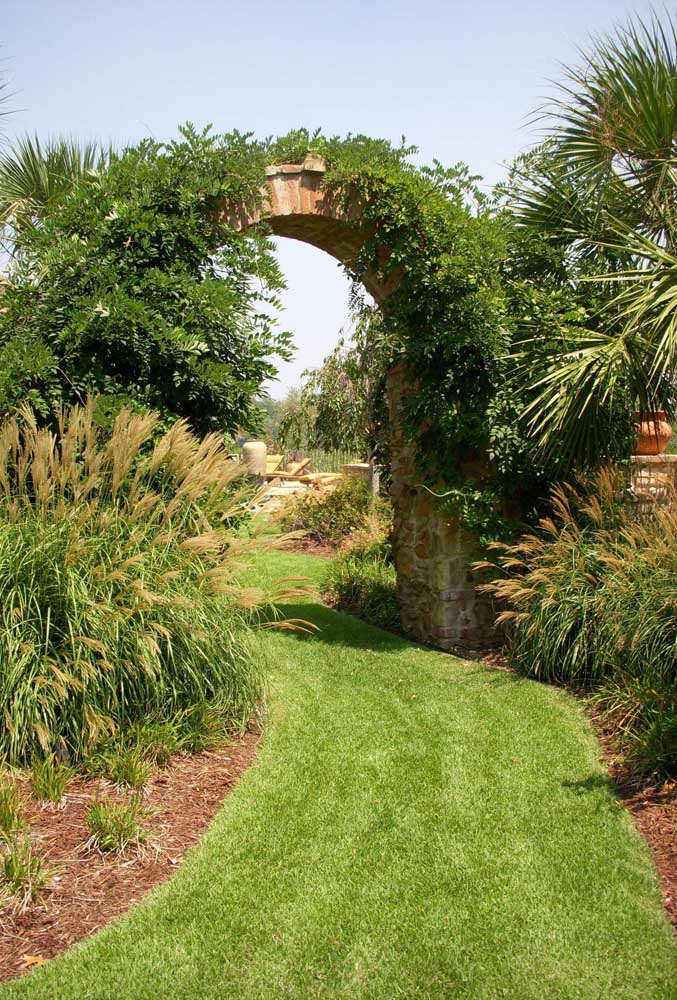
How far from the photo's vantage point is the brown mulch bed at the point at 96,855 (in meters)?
3.00

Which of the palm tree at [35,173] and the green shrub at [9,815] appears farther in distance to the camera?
the palm tree at [35,173]

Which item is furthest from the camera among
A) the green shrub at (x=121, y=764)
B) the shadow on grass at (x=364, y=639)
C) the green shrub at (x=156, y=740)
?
the shadow on grass at (x=364, y=639)

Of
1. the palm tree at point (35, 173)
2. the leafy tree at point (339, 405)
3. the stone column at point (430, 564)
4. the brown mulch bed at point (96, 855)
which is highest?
the palm tree at point (35, 173)

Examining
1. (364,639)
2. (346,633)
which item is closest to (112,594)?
(364,639)

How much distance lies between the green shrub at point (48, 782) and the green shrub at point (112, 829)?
22 centimetres

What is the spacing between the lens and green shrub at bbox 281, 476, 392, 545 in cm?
1244

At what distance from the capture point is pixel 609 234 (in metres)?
7.18

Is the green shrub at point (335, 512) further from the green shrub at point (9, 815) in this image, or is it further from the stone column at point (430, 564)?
the green shrub at point (9, 815)

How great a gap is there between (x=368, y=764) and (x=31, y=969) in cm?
212

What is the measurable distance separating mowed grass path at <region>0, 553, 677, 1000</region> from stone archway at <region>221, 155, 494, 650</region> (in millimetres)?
1907

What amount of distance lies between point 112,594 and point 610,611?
10.00ft

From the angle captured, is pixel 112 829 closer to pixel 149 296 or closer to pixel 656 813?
pixel 656 813

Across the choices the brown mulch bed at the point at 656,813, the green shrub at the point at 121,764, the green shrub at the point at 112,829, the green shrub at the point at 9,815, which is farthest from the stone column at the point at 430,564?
the green shrub at the point at 9,815

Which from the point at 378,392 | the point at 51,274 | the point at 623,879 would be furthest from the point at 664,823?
the point at 378,392
